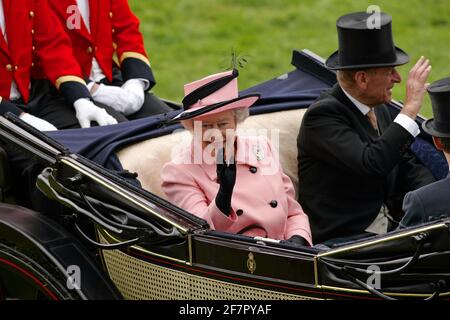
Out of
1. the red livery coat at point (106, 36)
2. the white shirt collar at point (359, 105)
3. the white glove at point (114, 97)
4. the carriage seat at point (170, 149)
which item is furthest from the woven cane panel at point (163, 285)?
the red livery coat at point (106, 36)

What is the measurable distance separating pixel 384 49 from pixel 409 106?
25cm

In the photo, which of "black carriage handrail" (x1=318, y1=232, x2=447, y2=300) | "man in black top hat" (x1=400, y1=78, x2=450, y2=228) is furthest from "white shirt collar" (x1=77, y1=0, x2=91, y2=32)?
"black carriage handrail" (x1=318, y1=232, x2=447, y2=300)

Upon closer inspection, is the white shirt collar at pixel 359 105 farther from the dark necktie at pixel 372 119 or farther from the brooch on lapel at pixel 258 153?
the brooch on lapel at pixel 258 153

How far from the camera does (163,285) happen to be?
194 inches

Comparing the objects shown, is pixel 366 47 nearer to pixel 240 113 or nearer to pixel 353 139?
pixel 353 139

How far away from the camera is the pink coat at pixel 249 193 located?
17.0ft

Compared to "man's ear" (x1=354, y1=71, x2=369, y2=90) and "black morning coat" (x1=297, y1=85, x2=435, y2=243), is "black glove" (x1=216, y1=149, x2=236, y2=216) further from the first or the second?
"man's ear" (x1=354, y1=71, x2=369, y2=90)

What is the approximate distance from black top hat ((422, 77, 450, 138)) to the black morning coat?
1.61 feet

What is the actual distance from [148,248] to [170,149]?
68 centimetres

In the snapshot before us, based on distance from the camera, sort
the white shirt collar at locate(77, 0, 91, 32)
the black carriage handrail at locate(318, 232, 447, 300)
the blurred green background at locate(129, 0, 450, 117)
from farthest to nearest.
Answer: the blurred green background at locate(129, 0, 450, 117)
the white shirt collar at locate(77, 0, 91, 32)
the black carriage handrail at locate(318, 232, 447, 300)

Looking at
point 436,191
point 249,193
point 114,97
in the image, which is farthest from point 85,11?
point 436,191

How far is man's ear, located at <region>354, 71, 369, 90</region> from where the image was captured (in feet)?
17.8

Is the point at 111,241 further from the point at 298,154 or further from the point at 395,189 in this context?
the point at 395,189
